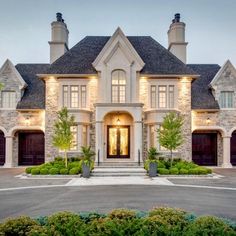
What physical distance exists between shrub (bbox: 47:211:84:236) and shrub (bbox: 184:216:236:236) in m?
2.18

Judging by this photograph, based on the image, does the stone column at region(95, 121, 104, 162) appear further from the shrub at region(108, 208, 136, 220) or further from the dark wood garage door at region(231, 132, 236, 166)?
the shrub at region(108, 208, 136, 220)

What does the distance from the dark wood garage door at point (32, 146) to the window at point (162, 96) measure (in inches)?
434

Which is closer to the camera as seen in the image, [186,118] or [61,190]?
[61,190]

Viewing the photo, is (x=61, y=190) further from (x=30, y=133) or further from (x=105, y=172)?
(x=30, y=133)

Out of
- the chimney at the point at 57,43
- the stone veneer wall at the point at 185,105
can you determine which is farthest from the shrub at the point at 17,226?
the chimney at the point at 57,43

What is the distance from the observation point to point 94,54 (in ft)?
80.1

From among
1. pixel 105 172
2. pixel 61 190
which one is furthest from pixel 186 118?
pixel 61 190

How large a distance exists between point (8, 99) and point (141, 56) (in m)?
12.8

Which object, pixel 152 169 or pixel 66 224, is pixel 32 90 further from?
pixel 66 224

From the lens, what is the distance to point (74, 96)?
2256 centimetres

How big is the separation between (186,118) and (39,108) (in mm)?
12982

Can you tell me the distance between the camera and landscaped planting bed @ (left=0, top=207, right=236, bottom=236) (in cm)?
506

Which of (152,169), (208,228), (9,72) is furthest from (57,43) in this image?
(208,228)

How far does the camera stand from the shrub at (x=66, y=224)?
529 cm
